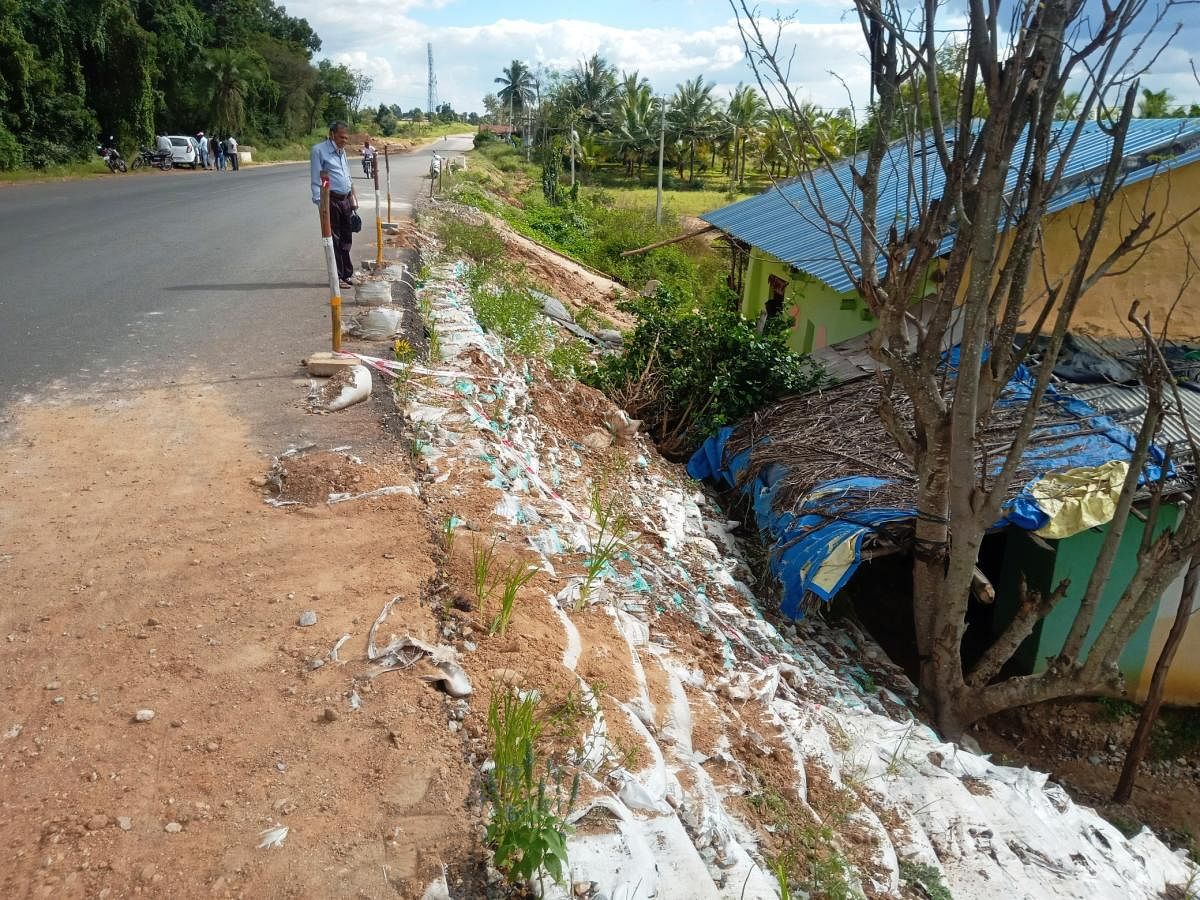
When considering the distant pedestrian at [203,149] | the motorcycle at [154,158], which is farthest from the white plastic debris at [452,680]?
the distant pedestrian at [203,149]

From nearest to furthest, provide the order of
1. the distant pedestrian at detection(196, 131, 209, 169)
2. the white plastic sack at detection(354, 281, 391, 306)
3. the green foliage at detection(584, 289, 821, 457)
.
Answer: the white plastic sack at detection(354, 281, 391, 306) → the green foliage at detection(584, 289, 821, 457) → the distant pedestrian at detection(196, 131, 209, 169)

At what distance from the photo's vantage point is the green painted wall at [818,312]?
1091cm

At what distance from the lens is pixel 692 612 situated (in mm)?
5332

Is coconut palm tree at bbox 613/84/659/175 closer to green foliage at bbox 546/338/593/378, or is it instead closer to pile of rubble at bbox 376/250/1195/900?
green foliage at bbox 546/338/593/378

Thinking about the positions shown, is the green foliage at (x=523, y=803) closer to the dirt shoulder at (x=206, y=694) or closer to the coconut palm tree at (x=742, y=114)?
the dirt shoulder at (x=206, y=694)

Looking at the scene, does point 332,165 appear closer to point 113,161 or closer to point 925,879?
point 925,879

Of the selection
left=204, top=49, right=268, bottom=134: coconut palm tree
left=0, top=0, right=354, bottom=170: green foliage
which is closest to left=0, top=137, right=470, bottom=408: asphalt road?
left=0, top=0, right=354, bottom=170: green foliage

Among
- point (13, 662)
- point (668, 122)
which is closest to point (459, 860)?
point (13, 662)

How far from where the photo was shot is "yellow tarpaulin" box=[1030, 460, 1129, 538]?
5.96m

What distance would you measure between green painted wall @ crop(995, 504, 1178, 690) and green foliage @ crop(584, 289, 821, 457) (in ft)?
9.92

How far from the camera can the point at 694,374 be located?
10047 mm

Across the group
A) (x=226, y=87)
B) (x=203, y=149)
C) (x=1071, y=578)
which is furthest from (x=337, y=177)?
(x=226, y=87)

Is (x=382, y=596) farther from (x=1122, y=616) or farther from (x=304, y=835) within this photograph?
(x=1122, y=616)

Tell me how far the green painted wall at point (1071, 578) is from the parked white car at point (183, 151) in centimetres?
3147
